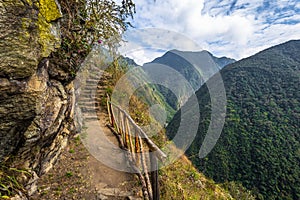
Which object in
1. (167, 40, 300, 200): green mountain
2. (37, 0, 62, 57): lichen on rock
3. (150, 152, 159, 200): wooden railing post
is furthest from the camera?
(167, 40, 300, 200): green mountain

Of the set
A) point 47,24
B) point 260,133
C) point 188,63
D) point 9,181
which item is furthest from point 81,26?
point 260,133

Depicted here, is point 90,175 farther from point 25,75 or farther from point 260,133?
point 260,133

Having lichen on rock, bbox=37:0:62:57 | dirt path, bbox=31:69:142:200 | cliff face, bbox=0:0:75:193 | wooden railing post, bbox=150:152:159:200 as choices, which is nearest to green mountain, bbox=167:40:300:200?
dirt path, bbox=31:69:142:200

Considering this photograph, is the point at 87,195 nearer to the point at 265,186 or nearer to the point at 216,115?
the point at 265,186

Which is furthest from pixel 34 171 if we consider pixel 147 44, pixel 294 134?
pixel 294 134

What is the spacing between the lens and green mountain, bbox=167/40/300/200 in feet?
121

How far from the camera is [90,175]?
386 cm

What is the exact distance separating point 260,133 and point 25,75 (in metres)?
54.8

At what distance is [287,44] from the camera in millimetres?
85562

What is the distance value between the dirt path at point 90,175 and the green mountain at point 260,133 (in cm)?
2034

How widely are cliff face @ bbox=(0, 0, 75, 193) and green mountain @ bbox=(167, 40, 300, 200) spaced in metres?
23.1

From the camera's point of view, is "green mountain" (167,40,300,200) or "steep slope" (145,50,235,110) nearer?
"steep slope" (145,50,235,110)

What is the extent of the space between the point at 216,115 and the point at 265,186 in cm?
2176

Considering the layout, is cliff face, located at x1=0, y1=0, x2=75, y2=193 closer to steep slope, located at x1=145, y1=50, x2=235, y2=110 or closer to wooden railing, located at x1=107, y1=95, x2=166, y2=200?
wooden railing, located at x1=107, y1=95, x2=166, y2=200
